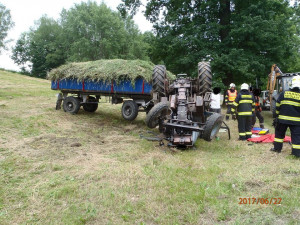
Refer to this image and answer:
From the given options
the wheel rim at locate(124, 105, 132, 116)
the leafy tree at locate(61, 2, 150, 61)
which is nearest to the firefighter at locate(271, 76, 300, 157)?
the wheel rim at locate(124, 105, 132, 116)

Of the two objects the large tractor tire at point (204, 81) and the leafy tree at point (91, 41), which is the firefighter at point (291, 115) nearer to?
the large tractor tire at point (204, 81)

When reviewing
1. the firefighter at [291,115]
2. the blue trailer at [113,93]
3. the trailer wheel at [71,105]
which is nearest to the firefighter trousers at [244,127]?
the firefighter at [291,115]

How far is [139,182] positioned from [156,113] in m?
2.00

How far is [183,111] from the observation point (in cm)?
571

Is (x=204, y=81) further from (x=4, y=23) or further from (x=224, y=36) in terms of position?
(x=4, y=23)

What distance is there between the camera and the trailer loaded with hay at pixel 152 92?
548 cm

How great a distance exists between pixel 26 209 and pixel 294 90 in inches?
219

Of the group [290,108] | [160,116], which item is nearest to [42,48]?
[160,116]

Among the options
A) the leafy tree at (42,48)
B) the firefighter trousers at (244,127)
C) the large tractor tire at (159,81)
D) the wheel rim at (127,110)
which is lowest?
the firefighter trousers at (244,127)

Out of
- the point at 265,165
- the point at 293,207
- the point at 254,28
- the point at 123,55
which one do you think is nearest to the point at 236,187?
the point at 293,207

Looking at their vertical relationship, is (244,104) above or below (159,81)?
below

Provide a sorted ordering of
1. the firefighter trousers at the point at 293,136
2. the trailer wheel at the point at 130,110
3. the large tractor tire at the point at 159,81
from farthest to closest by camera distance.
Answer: the trailer wheel at the point at 130,110 < the large tractor tire at the point at 159,81 < the firefighter trousers at the point at 293,136

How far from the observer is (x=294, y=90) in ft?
17.4

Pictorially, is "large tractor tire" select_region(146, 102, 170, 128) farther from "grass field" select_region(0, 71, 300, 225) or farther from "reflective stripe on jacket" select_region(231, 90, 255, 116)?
"reflective stripe on jacket" select_region(231, 90, 255, 116)
